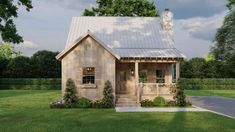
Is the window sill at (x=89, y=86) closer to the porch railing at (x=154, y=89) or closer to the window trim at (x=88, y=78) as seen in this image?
the window trim at (x=88, y=78)

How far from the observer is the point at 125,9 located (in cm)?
5253

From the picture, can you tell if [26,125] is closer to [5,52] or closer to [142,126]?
[142,126]

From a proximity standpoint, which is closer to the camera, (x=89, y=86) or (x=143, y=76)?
(x=89, y=86)

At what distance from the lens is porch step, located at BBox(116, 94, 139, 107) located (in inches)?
1062

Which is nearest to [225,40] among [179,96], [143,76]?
[143,76]

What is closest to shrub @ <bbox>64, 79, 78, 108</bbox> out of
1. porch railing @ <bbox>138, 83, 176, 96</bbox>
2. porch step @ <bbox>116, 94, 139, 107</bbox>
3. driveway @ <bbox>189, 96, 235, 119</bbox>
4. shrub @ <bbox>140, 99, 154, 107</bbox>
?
porch step @ <bbox>116, 94, 139, 107</bbox>

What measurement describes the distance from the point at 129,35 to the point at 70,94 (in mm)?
8614

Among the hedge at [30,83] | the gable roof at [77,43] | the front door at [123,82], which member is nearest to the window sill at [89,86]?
the gable roof at [77,43]

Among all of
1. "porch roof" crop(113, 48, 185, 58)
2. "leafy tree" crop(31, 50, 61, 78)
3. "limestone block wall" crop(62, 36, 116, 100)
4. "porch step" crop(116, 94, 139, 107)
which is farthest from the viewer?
"leafy tree" crop(31, 50, 61, 78)

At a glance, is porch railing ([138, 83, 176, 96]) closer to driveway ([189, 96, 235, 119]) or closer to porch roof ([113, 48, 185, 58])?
porch roof ([113, 48, 185, 58])

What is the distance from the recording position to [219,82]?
5528 centimetres

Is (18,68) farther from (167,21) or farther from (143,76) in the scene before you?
(167,21)

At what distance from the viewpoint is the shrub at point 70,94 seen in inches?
1012

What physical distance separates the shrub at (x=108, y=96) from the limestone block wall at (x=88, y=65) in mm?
620
